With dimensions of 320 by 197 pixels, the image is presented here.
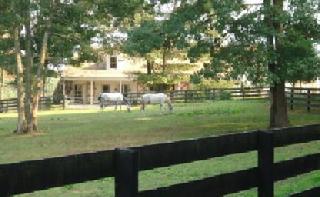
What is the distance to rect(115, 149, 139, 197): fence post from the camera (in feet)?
12.6

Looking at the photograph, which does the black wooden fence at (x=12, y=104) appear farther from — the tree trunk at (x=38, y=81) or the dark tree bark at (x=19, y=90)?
the tree trunk at (x=38, y=81)

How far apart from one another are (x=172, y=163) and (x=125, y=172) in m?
0.57

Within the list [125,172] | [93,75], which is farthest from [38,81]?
[93,75]

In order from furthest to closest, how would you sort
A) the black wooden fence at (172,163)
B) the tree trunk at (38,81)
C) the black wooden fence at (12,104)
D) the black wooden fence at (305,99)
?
the black wooden fence at (12,104) → the black wooden fence at (305,99) → the tree trunk at (38,81) → the black wooden fence at (172,163)

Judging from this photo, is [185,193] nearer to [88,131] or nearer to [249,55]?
[249,55]

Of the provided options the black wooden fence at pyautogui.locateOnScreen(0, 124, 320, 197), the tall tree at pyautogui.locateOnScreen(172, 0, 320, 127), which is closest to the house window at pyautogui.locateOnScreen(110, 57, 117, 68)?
the tall tree at pyautogui.locateOnScreen(172, 0, 320, 127)

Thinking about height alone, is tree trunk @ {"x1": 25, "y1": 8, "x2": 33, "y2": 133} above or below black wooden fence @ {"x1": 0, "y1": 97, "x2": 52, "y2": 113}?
above

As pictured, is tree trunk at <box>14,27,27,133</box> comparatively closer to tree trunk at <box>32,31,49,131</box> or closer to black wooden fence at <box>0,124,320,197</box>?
tree trunk at <box>32,31,49,131</box>

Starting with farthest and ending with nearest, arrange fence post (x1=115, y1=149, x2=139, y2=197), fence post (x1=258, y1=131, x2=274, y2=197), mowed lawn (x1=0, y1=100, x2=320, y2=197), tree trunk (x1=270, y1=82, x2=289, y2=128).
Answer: tree trunk (x1=270, y1=82, x2=289, y2=128)
mowed lawn (x1=0, y1=100, x2=320, y2=197)
fence post (x1=258, y1=131, x2=274, y2=197)
fence post (x1=115, y1=149, x2=139, y2=197)

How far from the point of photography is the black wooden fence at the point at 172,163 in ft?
10.9

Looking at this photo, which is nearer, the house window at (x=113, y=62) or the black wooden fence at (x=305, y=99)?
the black wooden fence at (x=305, y=99)

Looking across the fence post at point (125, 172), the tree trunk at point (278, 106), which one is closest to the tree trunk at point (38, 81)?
the tree trunk at point (278, 106)

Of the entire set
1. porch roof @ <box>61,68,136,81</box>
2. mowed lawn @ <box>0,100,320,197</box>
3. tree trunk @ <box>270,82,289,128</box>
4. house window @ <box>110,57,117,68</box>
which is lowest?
mowed lawn @ <box>0,100,320,197</box>

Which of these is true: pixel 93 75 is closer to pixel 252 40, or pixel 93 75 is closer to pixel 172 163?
pixel 252 40
